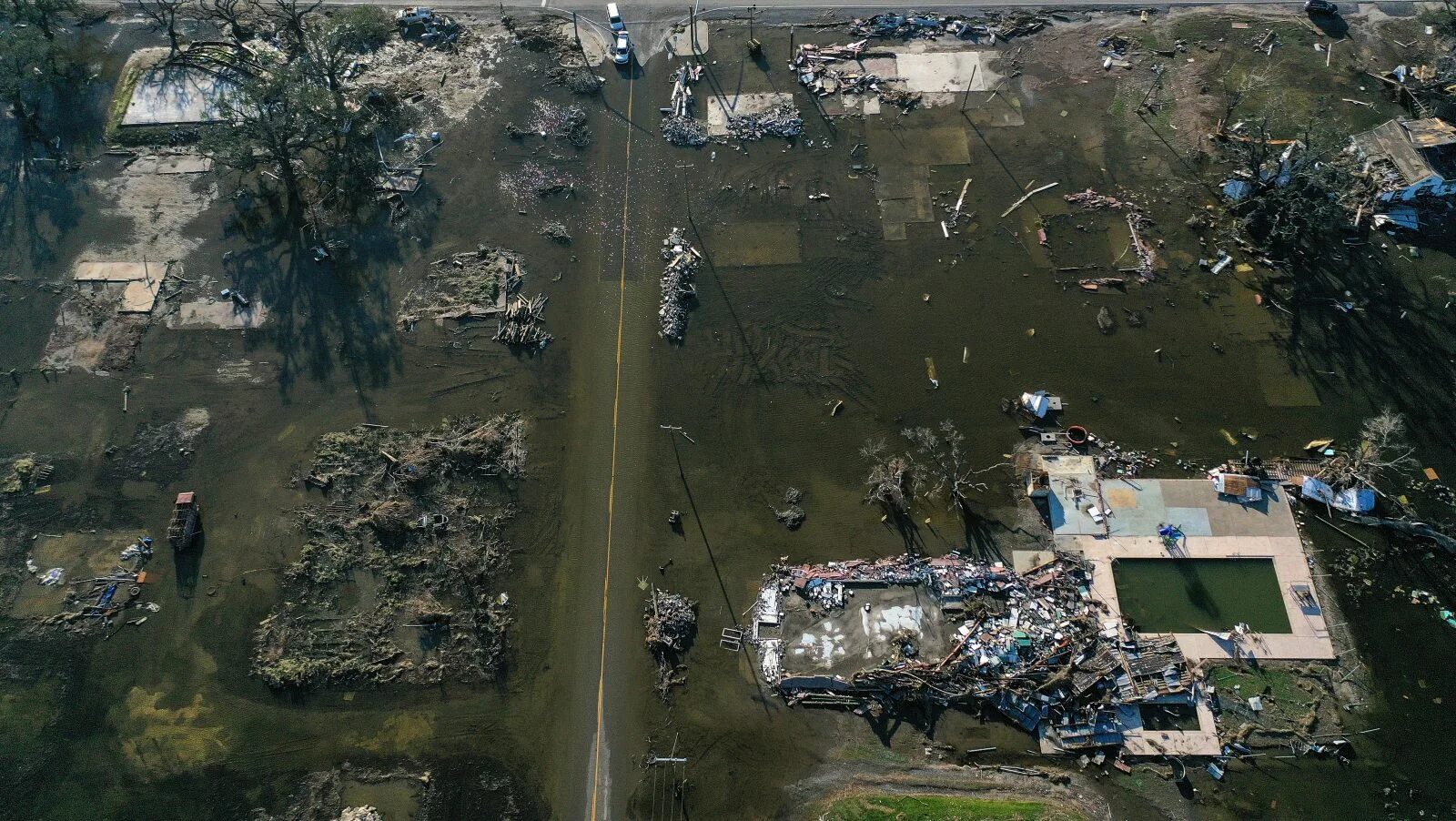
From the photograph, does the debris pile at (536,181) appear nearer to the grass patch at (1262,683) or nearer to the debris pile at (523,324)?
the debris pile at (523,324)

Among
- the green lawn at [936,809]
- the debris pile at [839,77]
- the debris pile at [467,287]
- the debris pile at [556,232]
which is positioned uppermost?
the debris pile at [839,77]

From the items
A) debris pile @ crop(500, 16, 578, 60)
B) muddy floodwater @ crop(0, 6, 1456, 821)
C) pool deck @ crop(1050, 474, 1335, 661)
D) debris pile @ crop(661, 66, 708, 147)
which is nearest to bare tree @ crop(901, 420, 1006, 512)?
muddy floodwater @ crop(0, 6, 1456, 821)

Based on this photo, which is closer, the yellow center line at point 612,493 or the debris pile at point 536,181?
the yellow center line at point 612,493

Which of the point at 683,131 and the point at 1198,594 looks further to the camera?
the point at 683,131

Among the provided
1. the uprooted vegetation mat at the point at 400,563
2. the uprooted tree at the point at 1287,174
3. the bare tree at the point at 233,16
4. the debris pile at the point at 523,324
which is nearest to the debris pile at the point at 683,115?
the debris pile at the point at 523,324

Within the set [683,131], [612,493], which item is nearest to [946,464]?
[612,493]

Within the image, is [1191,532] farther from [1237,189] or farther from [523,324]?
[523,324]
